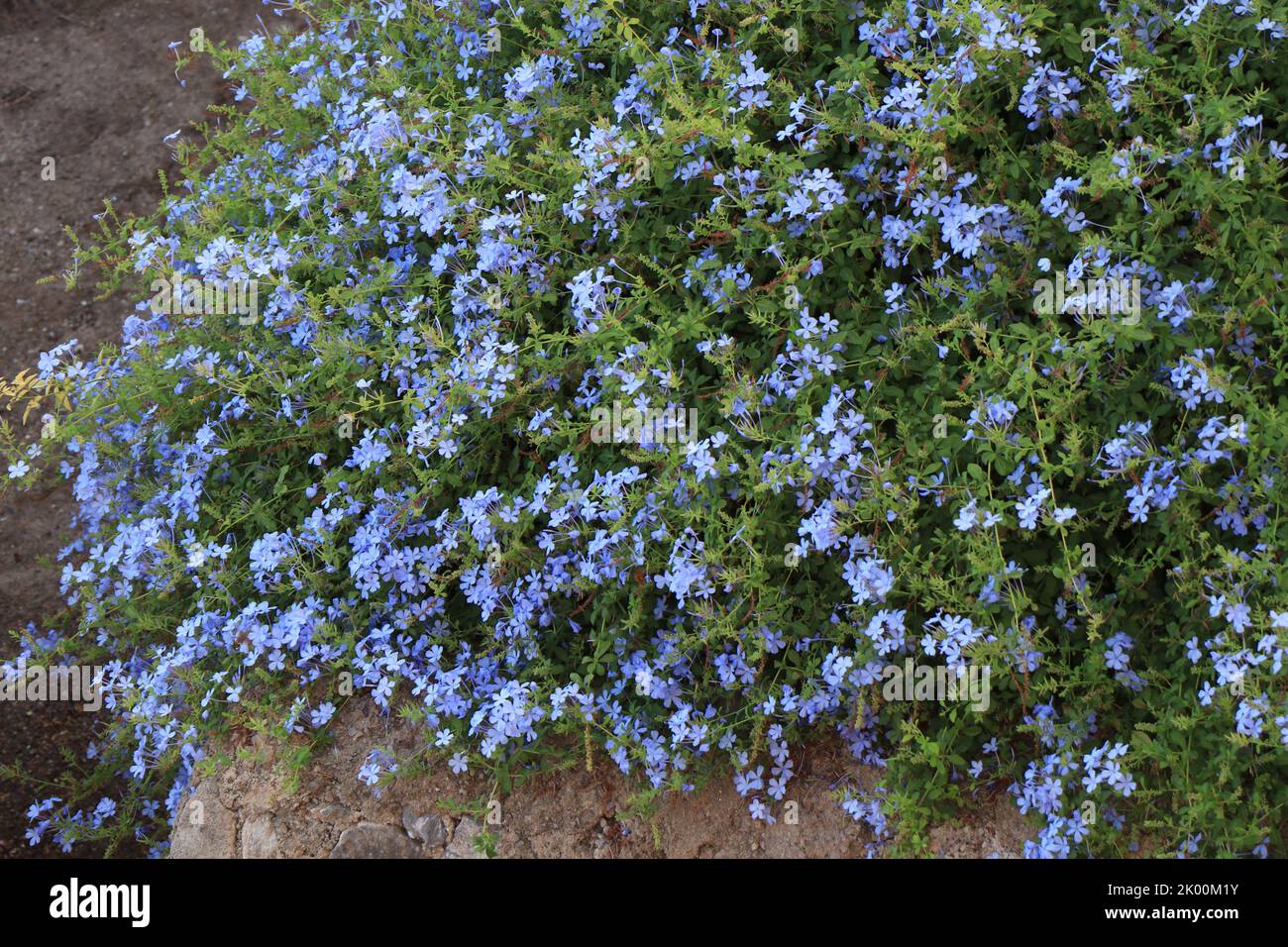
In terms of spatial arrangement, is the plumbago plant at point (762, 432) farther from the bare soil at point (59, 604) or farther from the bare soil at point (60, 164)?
the bare soil at point (60, 164)

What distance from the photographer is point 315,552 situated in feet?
12.8

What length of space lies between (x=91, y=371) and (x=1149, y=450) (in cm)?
355

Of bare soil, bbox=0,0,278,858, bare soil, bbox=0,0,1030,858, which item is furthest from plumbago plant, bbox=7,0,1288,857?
bare soil, bbox=0,0,278,858

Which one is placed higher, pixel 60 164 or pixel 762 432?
pixel 60 164

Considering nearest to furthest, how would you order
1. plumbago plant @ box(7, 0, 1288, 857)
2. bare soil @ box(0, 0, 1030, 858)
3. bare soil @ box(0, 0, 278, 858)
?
1. plumbago plant @ box(7, 0, 1288, 857)
2. bare soil @ box(0, 0, 1030, 858)
3. bare soil @ box(0, 0, 278, 858)

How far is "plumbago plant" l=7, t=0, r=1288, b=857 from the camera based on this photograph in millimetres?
3119

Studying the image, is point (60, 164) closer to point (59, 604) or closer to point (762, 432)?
point (59, 604)

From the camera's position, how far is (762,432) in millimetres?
3389

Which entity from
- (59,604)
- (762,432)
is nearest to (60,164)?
(59,604)

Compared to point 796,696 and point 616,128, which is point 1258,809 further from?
point 616,128

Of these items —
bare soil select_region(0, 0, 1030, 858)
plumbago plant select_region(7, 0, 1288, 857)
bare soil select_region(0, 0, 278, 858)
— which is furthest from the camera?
bare soil select_region(0, 0, 278, 858)

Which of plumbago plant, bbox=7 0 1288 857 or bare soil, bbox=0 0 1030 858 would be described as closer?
plumbago plant, bbox=7 0 1288 857

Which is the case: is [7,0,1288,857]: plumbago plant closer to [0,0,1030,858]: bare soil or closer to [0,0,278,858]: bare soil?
[0,0,1030,858]: bare soil

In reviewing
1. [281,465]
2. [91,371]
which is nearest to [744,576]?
[281,465]
